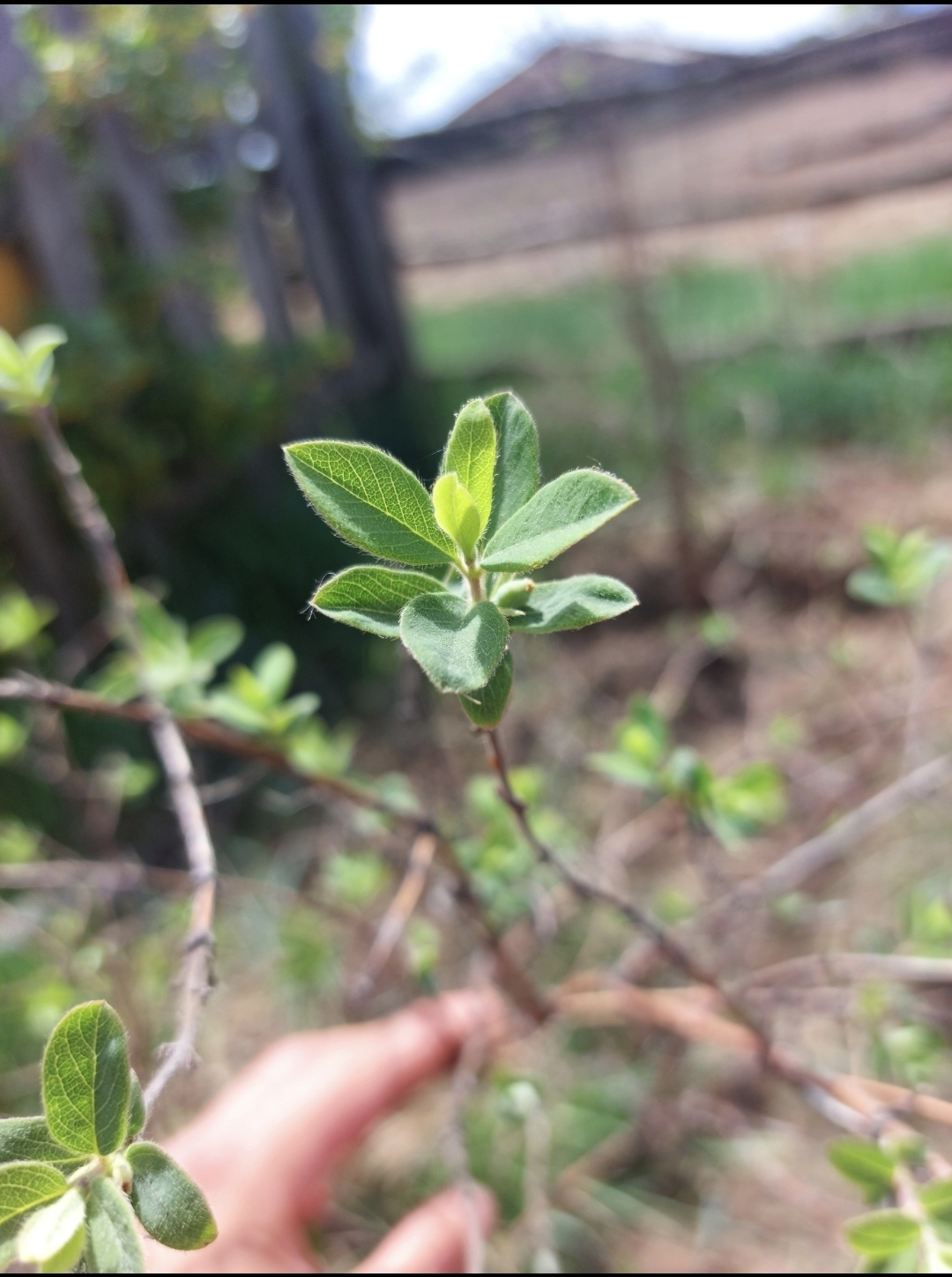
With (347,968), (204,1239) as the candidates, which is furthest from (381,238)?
(204,1239)

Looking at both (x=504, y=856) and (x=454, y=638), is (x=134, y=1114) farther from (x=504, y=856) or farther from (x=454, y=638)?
(x=504, y=856)

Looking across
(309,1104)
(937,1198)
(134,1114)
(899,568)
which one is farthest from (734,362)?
(134,1114)

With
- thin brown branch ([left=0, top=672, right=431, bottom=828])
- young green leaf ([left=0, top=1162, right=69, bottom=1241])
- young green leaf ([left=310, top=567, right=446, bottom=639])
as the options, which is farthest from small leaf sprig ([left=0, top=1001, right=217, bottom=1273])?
thin brown branch ([left=0, top=672, right=431, bottom=828])

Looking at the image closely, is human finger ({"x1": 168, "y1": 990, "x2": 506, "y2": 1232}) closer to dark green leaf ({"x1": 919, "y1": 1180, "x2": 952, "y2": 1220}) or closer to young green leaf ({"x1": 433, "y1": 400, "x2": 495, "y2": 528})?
dark green leaf ({"x1": 919, "y1": 1180, "x2": 952, "y2": 1220})

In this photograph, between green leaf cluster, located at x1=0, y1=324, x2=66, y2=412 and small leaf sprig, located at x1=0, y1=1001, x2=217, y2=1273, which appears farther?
green leaf cluster, located at x1=0, y1=324, x2=66, y2=412

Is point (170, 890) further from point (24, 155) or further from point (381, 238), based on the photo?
point (381, 238)

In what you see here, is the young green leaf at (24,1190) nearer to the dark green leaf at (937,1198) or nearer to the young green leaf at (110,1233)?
the young green leaf at (110,1233)
